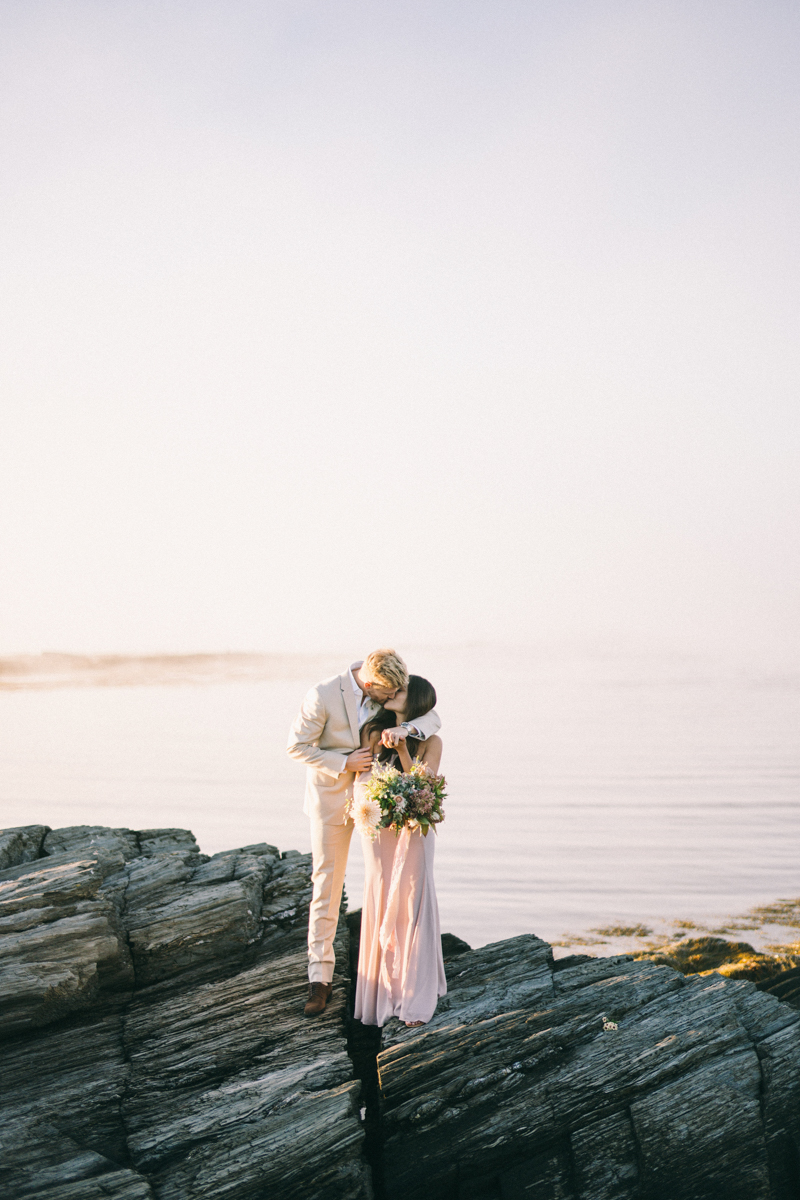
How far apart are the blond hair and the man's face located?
0.04 meters

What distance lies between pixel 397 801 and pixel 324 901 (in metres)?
1.49

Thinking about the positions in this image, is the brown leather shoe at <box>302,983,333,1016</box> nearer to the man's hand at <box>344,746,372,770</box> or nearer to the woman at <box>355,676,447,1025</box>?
the woman at <box>355,676,447,1025</box>

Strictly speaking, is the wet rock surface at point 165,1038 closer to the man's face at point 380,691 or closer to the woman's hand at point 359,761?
the woman's hand at point 359,761

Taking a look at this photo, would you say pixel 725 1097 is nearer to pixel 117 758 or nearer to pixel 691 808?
pixel 691 808

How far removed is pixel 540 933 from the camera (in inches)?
910

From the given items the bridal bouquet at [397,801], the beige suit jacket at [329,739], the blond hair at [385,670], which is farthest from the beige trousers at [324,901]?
the blond hair at [385,670]

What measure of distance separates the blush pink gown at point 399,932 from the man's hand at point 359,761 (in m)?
0.18

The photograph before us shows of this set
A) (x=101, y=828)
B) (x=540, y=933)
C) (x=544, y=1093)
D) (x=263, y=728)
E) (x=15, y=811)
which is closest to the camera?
(x=544, y=1093)

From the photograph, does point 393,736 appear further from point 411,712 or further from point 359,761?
point 359,761

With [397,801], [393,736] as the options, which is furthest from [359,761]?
[397,801]

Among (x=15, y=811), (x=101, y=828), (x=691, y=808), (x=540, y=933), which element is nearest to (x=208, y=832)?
(x=15, y=811)

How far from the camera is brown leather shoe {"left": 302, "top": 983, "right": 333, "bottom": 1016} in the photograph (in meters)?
8.14

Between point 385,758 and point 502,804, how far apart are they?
3753cm

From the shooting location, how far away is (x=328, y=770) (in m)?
8.12
